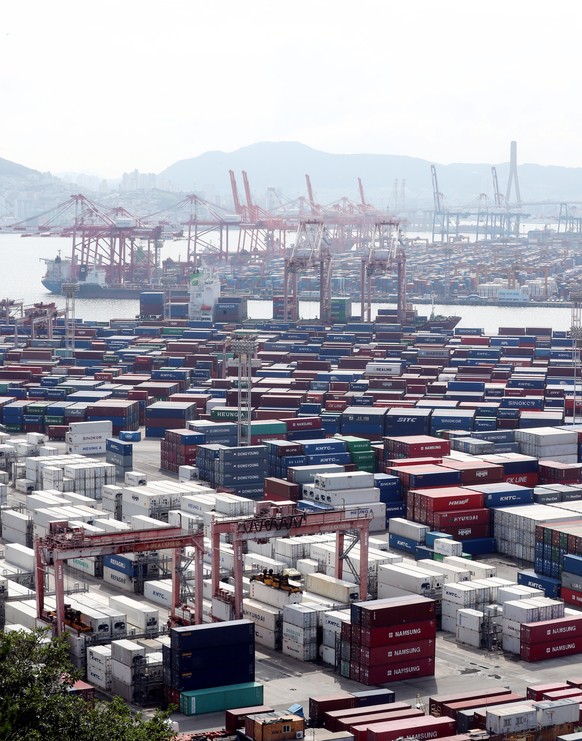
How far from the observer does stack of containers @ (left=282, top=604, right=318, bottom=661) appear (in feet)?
101

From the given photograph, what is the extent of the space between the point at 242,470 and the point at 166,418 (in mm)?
13312

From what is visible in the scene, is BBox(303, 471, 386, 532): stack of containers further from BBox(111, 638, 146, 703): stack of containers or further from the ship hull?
the ship hull

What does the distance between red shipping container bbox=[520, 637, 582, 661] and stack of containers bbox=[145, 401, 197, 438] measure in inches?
1161

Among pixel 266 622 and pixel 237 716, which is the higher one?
pixel 266 622

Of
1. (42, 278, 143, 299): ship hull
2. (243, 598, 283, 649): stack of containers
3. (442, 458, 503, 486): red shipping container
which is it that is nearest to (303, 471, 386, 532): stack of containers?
(442, 458, 503, 486): red shipping container

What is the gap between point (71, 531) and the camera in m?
30.4

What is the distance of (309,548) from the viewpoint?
36656 millimetres

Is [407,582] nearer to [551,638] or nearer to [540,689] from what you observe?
[551,638]

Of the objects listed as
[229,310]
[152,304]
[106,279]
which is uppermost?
[106,279]

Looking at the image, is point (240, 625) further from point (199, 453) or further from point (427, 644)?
point (199, 453)

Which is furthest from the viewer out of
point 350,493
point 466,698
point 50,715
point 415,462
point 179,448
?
point 179,448

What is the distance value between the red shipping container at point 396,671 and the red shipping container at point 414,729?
4357 mm

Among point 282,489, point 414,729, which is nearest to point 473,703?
point 414,729

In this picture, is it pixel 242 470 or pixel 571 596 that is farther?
pixel 242 470
